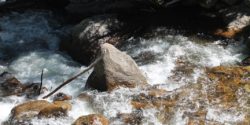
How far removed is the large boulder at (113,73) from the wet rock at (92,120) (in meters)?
1.47

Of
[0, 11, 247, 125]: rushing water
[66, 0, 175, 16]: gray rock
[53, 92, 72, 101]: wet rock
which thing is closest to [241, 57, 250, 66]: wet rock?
[0, 11, 247, 125]: rushing water

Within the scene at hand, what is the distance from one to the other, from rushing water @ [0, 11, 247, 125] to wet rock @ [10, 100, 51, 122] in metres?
0.29

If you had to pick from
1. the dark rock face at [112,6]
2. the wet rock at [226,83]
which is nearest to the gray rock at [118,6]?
the dark rock face at [112,6]

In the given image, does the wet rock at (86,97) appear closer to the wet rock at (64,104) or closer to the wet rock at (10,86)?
the wet rock at (64,104)

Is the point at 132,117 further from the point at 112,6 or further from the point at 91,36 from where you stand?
the point at 112,6

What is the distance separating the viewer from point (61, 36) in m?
16.3

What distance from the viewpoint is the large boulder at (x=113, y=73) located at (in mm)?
12352

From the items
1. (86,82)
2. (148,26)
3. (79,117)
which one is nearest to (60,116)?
(79,117)

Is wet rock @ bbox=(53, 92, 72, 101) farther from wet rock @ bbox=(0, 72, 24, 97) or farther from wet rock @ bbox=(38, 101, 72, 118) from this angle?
wet rock @ bbox=(0, 72, 24, 97)

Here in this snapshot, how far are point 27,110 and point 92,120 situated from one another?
175cm

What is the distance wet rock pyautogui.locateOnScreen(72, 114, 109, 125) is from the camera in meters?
10.8

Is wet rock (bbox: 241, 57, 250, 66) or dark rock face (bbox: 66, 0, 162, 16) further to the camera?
dark rock face (bbox: 66, 0, 162, 16)

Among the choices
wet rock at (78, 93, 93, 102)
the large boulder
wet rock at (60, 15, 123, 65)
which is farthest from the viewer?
wet rock at (60, 15, 123, 65)

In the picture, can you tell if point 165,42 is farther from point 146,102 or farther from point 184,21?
point 146,102
